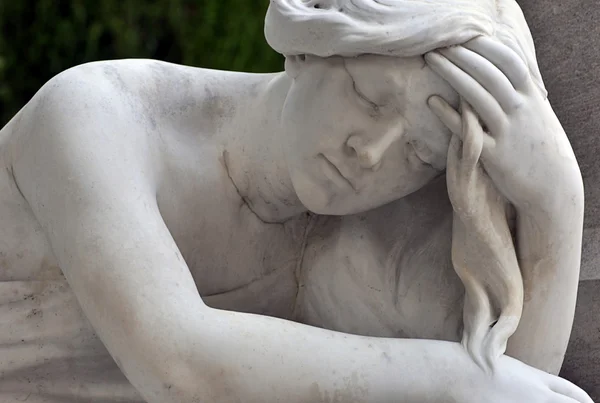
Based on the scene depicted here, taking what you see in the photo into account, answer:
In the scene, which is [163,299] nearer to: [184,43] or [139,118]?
[139,118]

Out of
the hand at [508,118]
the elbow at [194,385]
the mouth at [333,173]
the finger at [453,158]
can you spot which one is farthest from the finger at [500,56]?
the elbow at [194,385]

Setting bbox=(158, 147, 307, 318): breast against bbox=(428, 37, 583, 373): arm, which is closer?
bbox=(428, 37, 583, 373): arm

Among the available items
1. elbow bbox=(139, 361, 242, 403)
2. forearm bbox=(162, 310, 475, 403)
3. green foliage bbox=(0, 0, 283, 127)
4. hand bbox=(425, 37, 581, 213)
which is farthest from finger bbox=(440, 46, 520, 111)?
green foliage bbox=(0, 0, 283, 127)

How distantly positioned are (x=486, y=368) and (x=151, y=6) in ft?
10.4

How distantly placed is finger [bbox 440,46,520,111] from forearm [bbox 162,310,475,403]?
354 mm

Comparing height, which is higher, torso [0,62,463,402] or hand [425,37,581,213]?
hand [425,37,581,213]

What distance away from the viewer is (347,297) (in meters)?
1.48

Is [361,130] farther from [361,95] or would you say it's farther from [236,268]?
[236,268]

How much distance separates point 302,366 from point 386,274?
12.4 inches

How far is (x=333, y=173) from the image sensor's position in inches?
50.6

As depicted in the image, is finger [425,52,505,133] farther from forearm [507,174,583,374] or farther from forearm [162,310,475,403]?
forearm [162,310,475,403]

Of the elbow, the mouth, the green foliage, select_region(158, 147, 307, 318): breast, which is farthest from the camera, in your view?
the green foliage

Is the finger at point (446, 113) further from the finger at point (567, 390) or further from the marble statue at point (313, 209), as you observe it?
the finger at point (567, 390)

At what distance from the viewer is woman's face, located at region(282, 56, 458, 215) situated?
1.21 metres
